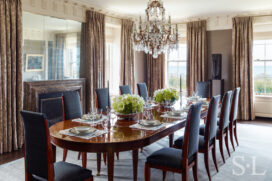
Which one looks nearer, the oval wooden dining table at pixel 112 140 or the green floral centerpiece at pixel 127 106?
the oval wooden dining table at pixel 112 140

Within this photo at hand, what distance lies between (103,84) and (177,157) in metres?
3.82

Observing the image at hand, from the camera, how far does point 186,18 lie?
704 cm

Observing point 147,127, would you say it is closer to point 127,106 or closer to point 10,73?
point 127,106

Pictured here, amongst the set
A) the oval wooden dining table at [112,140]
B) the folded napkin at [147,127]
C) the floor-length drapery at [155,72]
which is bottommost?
the oval wooden dining table at [112,140]

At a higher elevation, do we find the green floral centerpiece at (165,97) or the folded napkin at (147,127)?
the green floral centerpiece at (165,97)

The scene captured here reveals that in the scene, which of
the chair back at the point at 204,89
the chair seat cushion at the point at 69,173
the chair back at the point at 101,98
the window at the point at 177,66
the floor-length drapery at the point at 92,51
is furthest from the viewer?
the window at the point at 177,66

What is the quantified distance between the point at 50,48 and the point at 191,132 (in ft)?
11.2

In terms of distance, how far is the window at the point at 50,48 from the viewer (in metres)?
4.46

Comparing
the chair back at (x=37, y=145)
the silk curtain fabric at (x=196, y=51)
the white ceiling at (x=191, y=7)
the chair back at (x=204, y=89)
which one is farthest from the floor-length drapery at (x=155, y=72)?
the chair back at (x=37, y=145)

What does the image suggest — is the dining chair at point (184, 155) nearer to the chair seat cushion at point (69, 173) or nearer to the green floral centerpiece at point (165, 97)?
the chair seat cushion at point (69, 173)

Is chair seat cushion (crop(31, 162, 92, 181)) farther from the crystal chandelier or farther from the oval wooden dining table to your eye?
the crystal chandelier

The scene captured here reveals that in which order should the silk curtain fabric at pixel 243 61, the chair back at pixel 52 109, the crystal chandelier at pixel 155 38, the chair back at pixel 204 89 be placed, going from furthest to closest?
the silk curtain fabric at pixel 243 61 → the chair back at pixel 204 89 → the chair back at pixel 52 109 → the crystal chandelier at pixel 155 38

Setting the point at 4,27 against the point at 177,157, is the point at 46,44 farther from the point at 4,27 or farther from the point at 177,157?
the point at 177,157

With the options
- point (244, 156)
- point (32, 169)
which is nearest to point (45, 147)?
point (32, 169)
